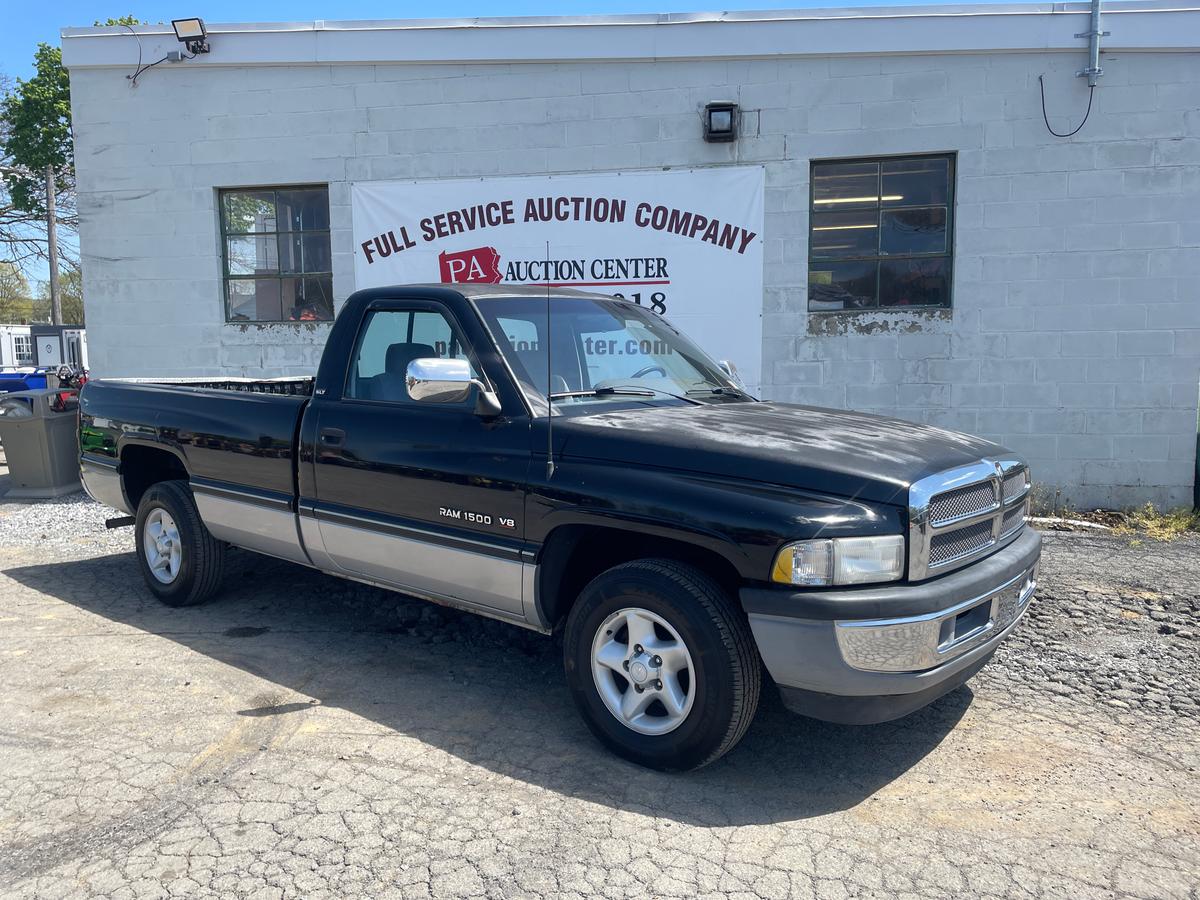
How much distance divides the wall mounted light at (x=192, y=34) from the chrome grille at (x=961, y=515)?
347 inches

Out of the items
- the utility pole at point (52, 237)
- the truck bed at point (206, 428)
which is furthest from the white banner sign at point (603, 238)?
the utility pole at point (52, 237)

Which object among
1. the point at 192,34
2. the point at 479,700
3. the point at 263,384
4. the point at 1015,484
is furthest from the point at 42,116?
the point at 1015,484

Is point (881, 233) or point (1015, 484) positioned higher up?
point (881, 233)

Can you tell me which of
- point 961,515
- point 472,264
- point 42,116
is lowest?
point 961,515

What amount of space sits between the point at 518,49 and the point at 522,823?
757cm

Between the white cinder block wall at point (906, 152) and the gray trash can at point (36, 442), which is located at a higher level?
the white cinder block wall at point (906, 152)

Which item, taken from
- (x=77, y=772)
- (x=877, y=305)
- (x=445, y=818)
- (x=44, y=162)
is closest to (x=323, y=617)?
(x=77, y=772)

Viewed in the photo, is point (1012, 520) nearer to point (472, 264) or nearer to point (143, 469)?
point (143, 469)

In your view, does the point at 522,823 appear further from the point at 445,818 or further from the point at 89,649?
the point at 89,649

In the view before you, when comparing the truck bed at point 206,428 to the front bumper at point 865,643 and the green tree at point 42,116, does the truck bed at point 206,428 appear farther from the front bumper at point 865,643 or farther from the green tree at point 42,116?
the green tree at point 42,116

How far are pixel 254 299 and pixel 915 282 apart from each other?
661 cm

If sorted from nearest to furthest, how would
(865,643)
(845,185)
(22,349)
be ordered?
1. (865,643)
2. (845,185)
3. (22,349)

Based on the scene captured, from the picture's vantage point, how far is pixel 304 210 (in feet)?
31.7

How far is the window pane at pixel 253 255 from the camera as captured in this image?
971 centimetres
